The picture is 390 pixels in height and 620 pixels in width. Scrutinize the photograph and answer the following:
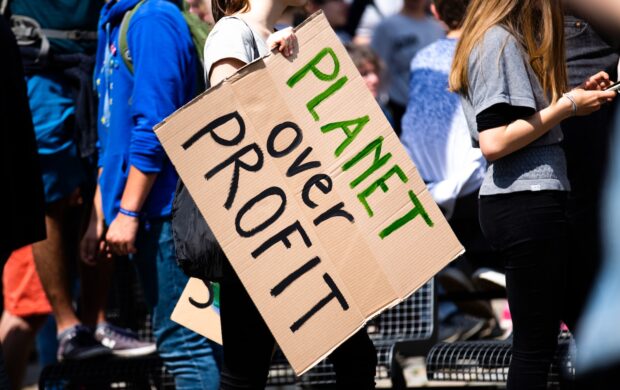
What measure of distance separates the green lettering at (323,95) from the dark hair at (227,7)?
1.14 ft

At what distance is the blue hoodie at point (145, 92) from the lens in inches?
171

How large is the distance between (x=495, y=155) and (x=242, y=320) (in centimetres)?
90

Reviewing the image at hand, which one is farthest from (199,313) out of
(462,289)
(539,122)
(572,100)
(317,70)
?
(462,289)

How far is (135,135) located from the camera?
4.37 metres

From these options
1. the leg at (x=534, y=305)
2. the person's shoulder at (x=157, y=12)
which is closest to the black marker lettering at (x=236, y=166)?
the leg at (x=534, y=305)

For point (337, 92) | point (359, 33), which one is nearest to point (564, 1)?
point (337, 92)

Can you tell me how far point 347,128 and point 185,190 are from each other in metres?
0.52

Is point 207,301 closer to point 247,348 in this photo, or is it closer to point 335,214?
point 247,348

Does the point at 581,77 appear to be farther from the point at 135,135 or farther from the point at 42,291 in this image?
the point at 42,291

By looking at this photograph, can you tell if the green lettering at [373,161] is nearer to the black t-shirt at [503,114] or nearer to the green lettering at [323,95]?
the green lettering at [323,95]

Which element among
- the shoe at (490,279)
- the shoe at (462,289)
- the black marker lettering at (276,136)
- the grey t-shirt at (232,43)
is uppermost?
the grey t-shirt at (232,43)

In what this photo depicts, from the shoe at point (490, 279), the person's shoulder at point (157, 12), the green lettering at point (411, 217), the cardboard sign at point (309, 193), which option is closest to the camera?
the cardboard sign at point (309, 193)

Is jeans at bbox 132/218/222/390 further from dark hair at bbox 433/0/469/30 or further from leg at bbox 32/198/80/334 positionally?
dark hair at bbox 433/0/469/30

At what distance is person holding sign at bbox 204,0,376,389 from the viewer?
3504 mm
